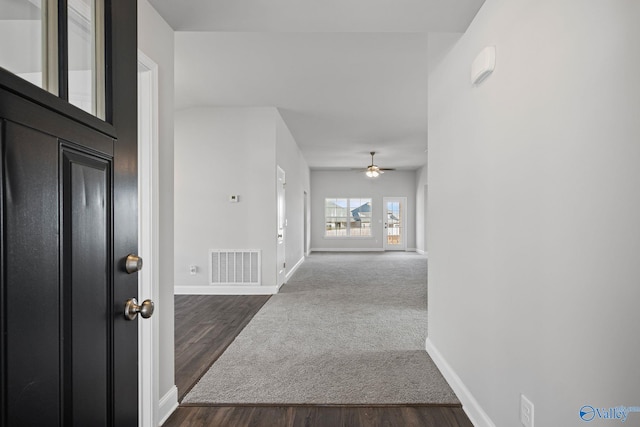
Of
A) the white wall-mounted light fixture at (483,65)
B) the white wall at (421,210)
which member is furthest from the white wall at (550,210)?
the white wall at (421,210)

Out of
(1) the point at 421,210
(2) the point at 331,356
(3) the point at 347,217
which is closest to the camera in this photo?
(2) the point at 331,356

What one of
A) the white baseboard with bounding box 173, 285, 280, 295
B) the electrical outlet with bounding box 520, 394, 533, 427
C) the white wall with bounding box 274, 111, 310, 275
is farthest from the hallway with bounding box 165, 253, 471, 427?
the white wall with bounding box 274, 111, 310, 275

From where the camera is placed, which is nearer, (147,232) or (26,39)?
(26,39)

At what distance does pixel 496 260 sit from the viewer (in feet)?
6.09

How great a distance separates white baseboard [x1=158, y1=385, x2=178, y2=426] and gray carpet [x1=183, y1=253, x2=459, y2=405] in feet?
0.28

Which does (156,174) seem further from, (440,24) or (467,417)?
(467,417)

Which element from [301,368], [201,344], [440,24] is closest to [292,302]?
[201,344]

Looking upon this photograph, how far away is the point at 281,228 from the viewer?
20.6 ft

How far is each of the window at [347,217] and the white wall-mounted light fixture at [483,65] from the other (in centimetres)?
1081

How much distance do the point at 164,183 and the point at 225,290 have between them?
366 centimetres

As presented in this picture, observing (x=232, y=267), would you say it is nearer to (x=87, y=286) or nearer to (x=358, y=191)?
(x=87, y=286)

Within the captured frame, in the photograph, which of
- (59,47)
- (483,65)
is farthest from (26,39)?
(483,65)

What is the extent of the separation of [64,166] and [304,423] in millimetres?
1799

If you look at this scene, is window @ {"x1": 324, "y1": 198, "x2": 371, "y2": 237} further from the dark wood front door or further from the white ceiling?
the dark wood front door
